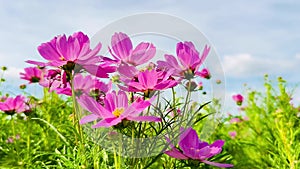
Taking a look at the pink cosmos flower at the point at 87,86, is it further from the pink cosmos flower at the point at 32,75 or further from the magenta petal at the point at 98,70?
the pink cosmos flower at the point at 32,75

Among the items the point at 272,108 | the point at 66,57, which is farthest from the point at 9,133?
the point at 66,57

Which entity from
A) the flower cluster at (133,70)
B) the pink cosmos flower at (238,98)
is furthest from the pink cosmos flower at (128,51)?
the pink cosmos flower at (238,98)

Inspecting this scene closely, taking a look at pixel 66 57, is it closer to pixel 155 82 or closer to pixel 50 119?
pixel 155 82

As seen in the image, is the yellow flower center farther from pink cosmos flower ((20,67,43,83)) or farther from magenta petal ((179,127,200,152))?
pink cosmos flower ((20,67,43,83))

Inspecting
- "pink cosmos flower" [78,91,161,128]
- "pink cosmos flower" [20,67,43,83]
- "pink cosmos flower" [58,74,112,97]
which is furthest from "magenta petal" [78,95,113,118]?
"pink cosmos flower" [20,67,43,83]

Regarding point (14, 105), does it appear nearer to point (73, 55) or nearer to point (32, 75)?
point (32, 75)

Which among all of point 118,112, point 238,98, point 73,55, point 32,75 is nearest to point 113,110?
point 118,112
